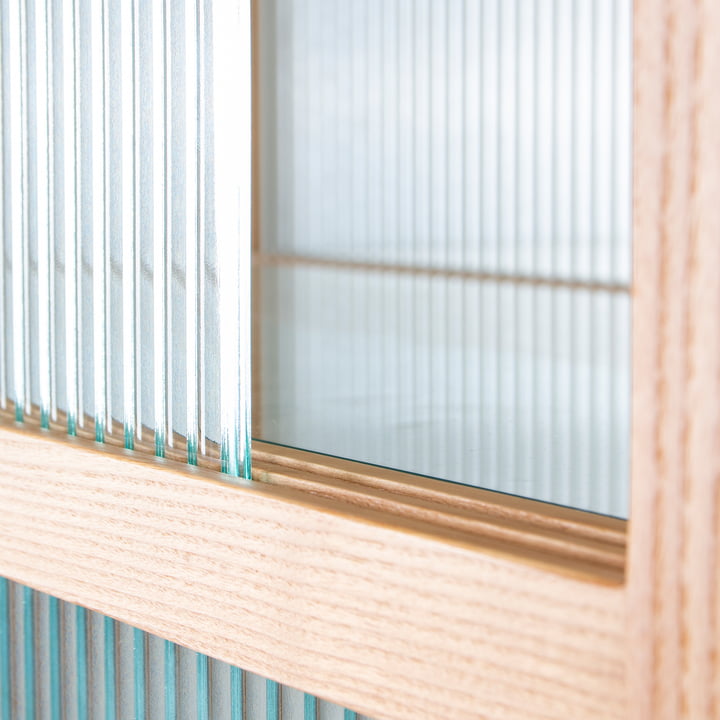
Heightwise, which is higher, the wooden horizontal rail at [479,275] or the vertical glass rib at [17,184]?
the vertical glass rib at [17,184]

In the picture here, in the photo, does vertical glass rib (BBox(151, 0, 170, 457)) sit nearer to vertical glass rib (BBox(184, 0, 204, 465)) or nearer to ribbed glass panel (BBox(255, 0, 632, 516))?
vertical glass rib (BBox(184, 0, 204, 465))

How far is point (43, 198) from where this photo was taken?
958 mm

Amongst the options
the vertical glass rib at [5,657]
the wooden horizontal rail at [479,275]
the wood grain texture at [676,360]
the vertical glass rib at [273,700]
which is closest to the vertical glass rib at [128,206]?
the vertical glass rib at [273,700]

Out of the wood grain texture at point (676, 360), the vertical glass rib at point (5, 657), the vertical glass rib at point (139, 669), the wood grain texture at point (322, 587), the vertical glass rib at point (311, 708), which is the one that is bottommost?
the vertical glass rib at point (5, 657)

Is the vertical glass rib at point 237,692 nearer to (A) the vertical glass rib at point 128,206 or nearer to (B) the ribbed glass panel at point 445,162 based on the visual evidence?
(A) the vertical glass rib at point 128,206

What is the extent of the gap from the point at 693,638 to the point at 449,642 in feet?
0.49

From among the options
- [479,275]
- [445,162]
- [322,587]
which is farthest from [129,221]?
A: [445,162]

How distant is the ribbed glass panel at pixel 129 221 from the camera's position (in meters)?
0.79

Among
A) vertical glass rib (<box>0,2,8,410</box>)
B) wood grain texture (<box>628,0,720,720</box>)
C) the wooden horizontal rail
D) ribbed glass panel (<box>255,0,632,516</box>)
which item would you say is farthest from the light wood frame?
the wooden horizontal rail

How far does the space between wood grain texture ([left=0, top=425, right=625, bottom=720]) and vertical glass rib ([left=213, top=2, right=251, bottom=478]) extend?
0.05 meters

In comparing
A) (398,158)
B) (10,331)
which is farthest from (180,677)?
(398,158)

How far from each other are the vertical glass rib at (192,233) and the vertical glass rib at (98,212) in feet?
0.33

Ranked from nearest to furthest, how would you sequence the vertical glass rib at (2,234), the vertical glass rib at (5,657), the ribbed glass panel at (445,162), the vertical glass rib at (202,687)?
the vertical glass rib at (202,687), the vertical glass rib at (2,234), the vertical glass rib at (5,657), the ribbed glass panel at (445,162)

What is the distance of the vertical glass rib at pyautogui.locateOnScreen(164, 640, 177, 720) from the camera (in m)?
0.91
